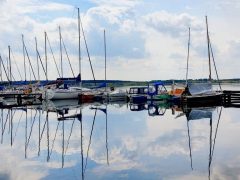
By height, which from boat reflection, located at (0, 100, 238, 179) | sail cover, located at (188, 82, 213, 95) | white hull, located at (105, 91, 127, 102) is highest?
sail cover, located at (188, 82, 213, 95)

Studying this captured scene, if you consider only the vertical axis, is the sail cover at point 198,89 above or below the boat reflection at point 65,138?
above

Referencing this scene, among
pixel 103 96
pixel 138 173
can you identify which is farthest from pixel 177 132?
pixel 103 96

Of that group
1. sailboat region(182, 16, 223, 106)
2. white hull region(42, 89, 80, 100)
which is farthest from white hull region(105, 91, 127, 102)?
sailboat region(182, 16, 223, 106)

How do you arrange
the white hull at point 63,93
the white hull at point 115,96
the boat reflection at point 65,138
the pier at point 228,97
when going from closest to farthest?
the boat reflection at point 65,138 < the pier at point 228,97 < the white hull at point 63,93 < the white hull at point 115,96

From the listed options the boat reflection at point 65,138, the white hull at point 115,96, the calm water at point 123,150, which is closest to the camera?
the calm water at point 123,150

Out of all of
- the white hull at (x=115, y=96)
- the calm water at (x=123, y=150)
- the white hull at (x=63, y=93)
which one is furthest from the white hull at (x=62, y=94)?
the calm water at (x=123, y=150)

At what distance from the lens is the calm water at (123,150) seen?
57.4ft

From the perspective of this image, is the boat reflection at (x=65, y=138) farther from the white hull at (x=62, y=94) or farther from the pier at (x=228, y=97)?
the white hull at (x=62, y=94)

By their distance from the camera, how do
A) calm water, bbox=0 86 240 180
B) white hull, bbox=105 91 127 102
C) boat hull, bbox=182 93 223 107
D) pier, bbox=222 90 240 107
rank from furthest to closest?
white hull, bbox=105 91 127 102
pier, bbox=222 90 240 107
boat hull, bbox=182 93 223 107
calm water, bbox=0 86 240 180

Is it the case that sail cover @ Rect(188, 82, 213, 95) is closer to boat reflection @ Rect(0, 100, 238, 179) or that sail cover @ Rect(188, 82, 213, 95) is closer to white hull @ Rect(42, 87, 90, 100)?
boat reflection @ Rect(0, 100, 238, 179)

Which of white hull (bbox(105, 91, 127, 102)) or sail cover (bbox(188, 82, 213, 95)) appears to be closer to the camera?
sail cover (bbox(188, 82, 213, 95))

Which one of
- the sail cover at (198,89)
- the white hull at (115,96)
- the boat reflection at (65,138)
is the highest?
the sail cover at (198,89)

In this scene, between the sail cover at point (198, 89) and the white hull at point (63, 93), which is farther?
the white hull at point (63, 93)

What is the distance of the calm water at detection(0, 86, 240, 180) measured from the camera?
1748cm
